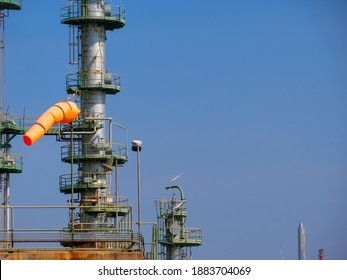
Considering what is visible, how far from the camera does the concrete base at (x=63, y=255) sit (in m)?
61.0

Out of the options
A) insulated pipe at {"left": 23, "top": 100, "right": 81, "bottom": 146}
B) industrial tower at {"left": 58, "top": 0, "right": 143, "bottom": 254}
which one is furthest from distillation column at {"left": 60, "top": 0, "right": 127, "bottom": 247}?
insulated pipe at {"left": 23, "top": 100, "right": 81, "bottom": 146}

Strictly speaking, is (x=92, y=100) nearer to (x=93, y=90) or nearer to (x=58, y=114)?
(x=93, y=90)

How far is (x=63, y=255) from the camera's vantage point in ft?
201

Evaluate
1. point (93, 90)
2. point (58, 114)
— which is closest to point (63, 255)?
point (58, 114)

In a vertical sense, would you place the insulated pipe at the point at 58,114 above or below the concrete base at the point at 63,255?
above

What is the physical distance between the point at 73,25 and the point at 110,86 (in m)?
4.83

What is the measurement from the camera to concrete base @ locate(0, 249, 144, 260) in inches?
2402

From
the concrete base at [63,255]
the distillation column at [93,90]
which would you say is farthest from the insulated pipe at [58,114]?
the distillation column at [93,90]

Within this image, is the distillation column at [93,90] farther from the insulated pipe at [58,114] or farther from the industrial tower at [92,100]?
the insulated pipe at [58,114]

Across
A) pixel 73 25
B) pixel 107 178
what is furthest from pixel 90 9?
pixel 107 178

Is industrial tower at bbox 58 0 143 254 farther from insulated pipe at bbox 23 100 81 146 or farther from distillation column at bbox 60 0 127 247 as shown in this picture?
insulated pipe at bbox 23 100 81 146

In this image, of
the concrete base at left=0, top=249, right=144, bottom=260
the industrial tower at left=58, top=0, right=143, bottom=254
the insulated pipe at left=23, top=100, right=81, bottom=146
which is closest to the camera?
the concrete base at left=0, top=249, right=144, bottom=260

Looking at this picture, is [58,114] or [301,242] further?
[301,242]
